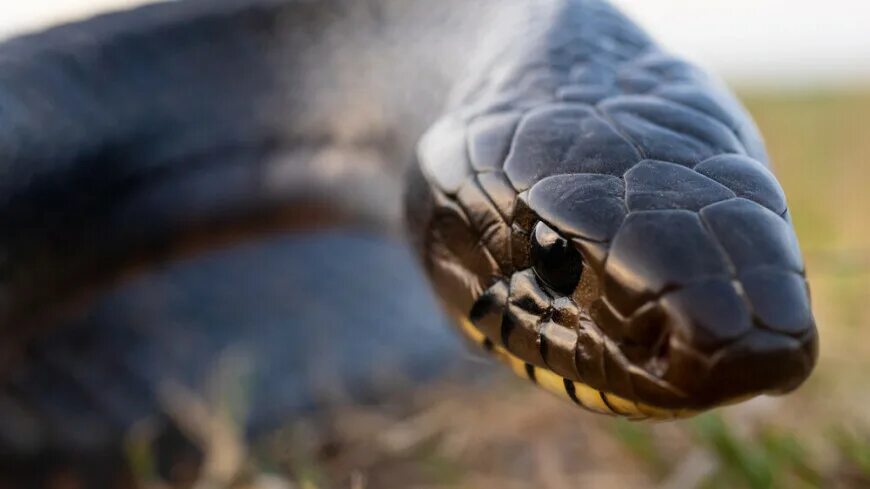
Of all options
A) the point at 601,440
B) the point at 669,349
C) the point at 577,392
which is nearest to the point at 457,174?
the point at 577,392

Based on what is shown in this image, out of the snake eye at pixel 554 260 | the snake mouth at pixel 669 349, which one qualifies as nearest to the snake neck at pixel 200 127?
the snake eye at pixel 554 260

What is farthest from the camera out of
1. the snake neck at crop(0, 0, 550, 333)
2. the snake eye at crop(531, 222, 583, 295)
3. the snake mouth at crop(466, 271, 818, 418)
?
the snake neck at crop(0, 0, 550, 333)

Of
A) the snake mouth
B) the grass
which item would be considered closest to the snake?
the snake mouth

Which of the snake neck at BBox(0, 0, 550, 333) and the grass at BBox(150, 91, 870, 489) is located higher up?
the snake neck at BBox(0, 0, 550, 333)

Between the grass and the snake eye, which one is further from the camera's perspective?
the grass

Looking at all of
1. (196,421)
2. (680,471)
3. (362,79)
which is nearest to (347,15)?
(362,79)

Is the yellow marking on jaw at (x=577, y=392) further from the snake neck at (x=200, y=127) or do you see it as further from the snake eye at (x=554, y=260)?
the snake neck at (x=200, y=127)

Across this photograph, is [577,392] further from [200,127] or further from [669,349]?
[200,127]

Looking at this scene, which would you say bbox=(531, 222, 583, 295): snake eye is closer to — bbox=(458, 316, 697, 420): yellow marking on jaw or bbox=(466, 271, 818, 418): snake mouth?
bbox=(466, 271, 818, 418): snake mouth
